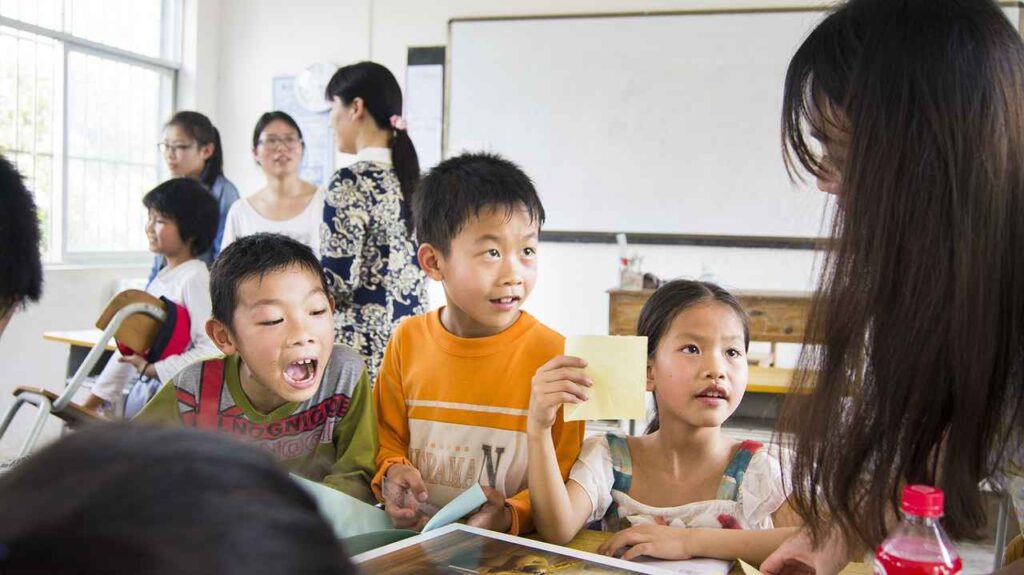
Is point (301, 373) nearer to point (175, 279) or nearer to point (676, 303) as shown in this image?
point (676, 303)

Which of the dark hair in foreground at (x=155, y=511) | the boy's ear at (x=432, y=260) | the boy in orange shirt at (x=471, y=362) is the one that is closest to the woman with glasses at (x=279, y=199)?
the boy's ear at (x=432, y=260)

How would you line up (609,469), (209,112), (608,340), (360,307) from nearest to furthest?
(608,340), (609,469), (360,307), (209,112)

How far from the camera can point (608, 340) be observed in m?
1.27

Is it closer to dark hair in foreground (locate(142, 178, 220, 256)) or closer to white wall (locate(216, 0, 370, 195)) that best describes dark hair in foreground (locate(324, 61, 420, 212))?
dark hair in foreground (locate(142, 178, 220, 256))

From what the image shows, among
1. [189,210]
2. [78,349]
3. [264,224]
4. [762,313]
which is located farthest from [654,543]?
[762,313]

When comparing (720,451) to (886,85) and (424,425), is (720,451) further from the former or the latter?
(886,85)

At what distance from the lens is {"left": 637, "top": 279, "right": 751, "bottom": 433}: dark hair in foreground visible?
5.15 ft

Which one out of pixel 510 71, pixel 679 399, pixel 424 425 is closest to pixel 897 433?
pixel 679 399

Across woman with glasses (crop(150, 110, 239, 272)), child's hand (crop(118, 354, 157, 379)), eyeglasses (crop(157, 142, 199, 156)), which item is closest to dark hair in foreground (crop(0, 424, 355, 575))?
child's hand (crop(118, 354, 157, 379))

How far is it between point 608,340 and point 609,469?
1.07ft

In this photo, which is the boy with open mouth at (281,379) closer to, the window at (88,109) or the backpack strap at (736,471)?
the backpack strap at (736,471)

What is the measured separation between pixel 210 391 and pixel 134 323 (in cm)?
100

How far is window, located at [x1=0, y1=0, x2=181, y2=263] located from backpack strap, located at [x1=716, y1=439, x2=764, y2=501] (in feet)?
14.8

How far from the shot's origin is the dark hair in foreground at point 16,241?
5.97 feet
